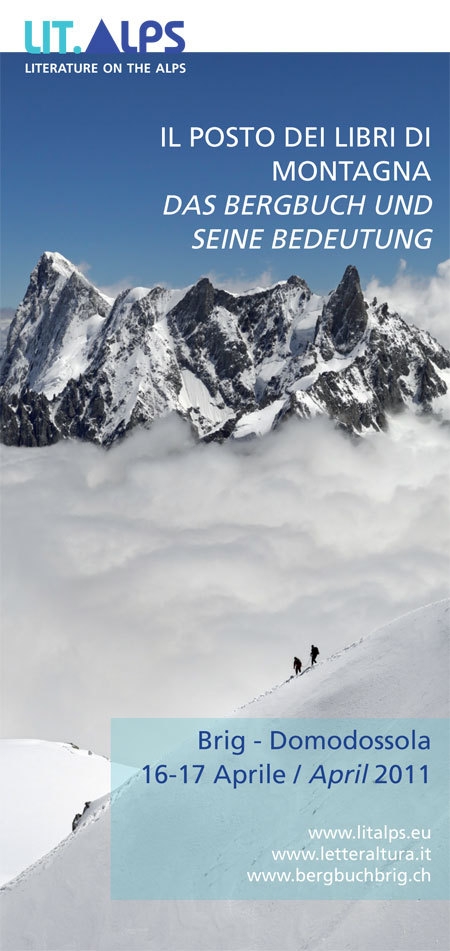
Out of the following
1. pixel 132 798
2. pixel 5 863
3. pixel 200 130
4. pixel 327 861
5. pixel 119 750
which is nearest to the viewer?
pixel 327 861

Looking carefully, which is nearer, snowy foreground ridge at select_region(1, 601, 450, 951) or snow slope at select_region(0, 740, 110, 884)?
snowy foreground ridge at select_region(1, 601, 450, 951)

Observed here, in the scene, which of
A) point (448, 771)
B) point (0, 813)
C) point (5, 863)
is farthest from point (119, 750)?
point (448, 771)

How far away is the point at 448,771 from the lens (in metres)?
48.5

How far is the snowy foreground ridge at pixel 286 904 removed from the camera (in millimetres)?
42531

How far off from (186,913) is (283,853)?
592 cm

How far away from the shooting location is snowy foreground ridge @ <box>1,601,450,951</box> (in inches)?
1674

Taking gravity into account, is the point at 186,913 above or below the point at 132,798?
below

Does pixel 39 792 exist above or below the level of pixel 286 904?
above

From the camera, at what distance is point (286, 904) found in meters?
46.2

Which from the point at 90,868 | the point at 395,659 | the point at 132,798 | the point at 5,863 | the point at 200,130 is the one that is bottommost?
the point at 5,863

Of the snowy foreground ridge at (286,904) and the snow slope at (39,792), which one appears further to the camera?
the snow slope at (39,792)

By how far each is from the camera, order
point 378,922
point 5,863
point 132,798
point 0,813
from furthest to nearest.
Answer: point 0,813 → point 5,863 → point 132,798 → point 378,922

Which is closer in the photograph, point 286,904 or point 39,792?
point 286,904

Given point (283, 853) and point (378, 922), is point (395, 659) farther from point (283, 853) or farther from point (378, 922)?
point (378, 922)
